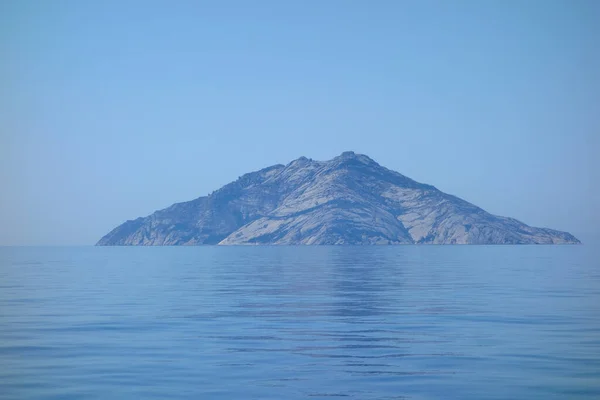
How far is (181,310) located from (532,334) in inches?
979

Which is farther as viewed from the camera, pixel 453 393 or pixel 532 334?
pixel 532 334

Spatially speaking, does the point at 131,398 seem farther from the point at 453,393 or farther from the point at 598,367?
the point at 598,367

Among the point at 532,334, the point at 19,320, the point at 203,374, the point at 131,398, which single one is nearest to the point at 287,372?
the point at 203,374

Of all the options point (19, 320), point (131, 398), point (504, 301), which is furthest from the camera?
point (504, 301)

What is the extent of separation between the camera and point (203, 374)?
27.9m

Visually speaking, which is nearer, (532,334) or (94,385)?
(94,385)

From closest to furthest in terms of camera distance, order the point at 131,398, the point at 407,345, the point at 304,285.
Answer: the point at 131,398, the point at 407,345, the point at 304,285

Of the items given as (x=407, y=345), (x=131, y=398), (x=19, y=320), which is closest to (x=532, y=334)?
(x=407, y=345)

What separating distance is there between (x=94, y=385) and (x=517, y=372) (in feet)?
53.0

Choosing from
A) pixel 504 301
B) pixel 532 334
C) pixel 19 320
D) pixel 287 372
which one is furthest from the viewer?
pixel 504 301

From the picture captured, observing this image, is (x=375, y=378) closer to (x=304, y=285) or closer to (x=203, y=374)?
(x=203, y=374)

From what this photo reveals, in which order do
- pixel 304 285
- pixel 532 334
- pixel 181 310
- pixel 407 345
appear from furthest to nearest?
pixel 304 285
pixel 181 310
pixel 532 334
pixel 407 345

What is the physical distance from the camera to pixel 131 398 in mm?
24250

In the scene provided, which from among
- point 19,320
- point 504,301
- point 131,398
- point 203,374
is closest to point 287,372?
point 203,374
